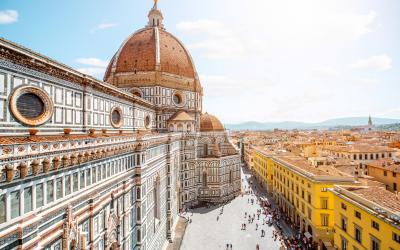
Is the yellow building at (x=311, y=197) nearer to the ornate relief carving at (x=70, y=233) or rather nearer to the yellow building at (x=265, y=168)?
the yellow building at (x=265, y=168)

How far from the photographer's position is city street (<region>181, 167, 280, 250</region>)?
108ft

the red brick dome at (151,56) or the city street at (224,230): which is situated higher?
the red brick dome at (151,56)

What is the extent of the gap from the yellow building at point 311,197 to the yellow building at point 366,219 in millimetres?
5908

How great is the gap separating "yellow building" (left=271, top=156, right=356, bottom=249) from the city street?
14.0ft

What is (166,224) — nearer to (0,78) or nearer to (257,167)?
(0,78)

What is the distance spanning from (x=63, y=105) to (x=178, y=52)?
37367 millimetres

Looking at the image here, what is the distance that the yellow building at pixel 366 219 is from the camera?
58.8ft

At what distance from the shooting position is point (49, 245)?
490 inches

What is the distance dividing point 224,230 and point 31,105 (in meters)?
29.6

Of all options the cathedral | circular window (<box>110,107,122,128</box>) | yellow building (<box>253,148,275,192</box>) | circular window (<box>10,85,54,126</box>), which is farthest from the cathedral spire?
circular window (<box>10,85,54,126</box>)

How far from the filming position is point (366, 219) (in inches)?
813

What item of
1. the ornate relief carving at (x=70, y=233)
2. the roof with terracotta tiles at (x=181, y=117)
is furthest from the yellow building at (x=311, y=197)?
the ornate relief carving at (x=70, y=233)

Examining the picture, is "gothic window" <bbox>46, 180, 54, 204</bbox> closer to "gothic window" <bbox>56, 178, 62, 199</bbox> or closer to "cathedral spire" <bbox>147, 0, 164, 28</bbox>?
"gothic window" <bbox>56, 178, 62, 199</bbox>

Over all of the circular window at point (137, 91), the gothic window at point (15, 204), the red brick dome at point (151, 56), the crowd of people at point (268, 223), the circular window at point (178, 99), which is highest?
the red brick dome at point (151, 56)
